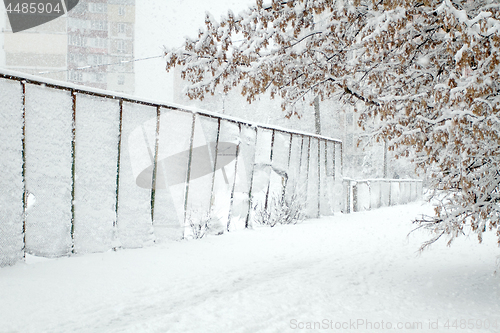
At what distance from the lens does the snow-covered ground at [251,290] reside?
3.25 m

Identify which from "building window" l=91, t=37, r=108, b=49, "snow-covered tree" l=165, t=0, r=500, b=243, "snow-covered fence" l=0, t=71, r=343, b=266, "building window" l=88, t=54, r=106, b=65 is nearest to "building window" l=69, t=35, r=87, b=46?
"building window" l=91, t=37, r=108, b=49

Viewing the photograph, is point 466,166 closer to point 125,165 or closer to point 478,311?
point 478,311

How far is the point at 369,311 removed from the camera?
356 cm

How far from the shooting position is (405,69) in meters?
4.41

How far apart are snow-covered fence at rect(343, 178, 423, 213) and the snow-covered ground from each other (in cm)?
986

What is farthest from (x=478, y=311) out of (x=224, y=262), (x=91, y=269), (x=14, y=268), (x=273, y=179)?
(x=273, y=179)

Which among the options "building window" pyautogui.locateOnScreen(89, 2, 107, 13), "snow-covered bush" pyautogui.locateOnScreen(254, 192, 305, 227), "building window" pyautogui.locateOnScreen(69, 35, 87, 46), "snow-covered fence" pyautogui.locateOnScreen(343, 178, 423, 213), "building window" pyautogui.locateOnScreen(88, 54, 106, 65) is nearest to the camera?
"snow-covered bush" pyautogui.locateOnScreen(254, 192, 305, 227)

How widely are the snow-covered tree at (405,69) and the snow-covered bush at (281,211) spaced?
5.18 metres

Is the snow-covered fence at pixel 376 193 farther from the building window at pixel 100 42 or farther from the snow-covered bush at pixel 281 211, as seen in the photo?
the building window at pixel 100 42

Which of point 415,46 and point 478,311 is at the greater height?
point 415,46

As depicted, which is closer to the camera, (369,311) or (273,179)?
(369,311)

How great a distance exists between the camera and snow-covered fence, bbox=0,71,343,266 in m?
5.03

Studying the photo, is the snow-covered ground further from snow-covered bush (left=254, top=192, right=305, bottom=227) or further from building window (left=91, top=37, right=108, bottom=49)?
building window (left=91, top=37, right=108, bottom=49)

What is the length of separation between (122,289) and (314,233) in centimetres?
578
